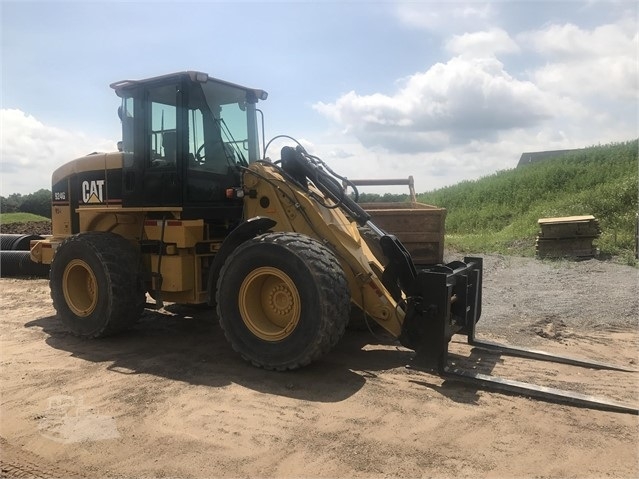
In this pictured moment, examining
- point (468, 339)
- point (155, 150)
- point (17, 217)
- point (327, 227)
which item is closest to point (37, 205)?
point (17, 217)

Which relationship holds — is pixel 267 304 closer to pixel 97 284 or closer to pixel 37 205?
pixel 97 284

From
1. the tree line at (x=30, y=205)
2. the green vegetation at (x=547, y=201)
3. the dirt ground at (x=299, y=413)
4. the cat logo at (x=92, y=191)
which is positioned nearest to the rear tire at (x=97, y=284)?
the dirt ground at (x=299, y=413)

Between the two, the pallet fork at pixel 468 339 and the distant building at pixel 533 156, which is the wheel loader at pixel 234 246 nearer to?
the pallet fork at pixel 468 339

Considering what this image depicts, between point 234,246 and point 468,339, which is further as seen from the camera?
point 468,339

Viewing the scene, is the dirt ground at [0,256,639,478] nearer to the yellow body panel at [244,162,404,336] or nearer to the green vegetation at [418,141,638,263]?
the yellow body panel at [244,162,404,336]

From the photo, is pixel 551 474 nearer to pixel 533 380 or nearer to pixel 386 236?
pixel 533 380

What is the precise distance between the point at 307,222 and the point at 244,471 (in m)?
2.74

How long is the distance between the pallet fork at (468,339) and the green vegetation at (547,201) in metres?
7.32

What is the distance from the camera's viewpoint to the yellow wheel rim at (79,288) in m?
6.40

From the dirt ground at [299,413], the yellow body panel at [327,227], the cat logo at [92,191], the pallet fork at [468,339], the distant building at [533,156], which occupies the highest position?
the distant building at [533,156]

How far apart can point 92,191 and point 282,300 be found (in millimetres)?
3300

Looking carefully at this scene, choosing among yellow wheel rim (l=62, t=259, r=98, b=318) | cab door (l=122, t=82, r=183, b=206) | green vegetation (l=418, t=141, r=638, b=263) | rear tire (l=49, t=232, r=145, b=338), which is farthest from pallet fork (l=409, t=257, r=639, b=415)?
green vegetation (l=418, t=141, r=638, b=263)

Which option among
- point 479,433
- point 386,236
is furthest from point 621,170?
point 479,433

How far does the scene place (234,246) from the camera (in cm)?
553
